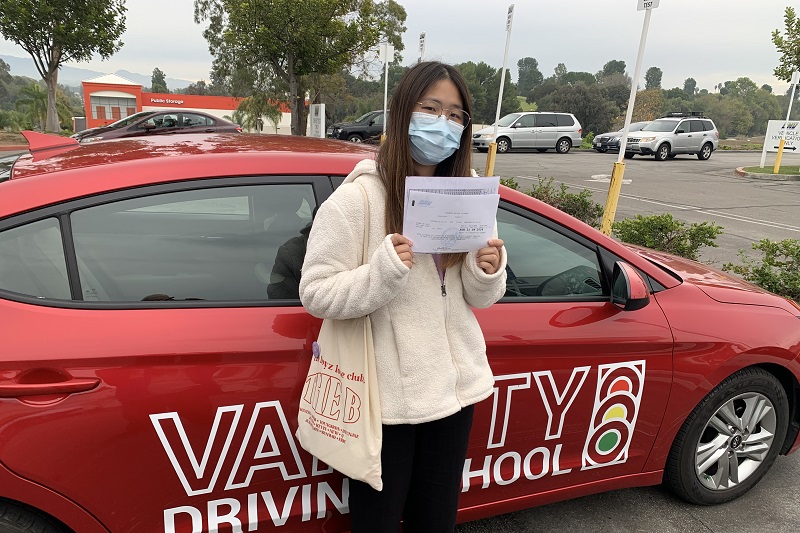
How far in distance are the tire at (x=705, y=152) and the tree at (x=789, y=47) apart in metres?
7.30

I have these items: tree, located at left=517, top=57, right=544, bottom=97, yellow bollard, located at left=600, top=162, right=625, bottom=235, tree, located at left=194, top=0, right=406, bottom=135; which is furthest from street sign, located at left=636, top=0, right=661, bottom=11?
tree, located at left=517, top=57, right=544, bottom=97

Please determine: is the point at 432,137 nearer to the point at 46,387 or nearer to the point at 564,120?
the point at 46,387

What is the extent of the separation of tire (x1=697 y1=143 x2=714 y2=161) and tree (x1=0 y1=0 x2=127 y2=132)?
23.7 meters

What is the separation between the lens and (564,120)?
24953mm

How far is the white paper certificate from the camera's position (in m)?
1.37

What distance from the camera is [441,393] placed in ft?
4.95

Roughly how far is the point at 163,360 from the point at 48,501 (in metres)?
0.47

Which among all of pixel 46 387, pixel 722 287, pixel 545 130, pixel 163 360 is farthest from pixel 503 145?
pixel 46 387

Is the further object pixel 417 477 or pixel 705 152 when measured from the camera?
pixel 705 152

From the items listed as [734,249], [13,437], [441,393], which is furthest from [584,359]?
[734,249]

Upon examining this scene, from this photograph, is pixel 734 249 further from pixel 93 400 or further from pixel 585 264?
pixel 93 400

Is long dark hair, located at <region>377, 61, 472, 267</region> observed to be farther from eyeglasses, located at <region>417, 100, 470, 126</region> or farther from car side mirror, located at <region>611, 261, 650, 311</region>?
car side mirror, located at <region>611, 261, 650, 311</region>

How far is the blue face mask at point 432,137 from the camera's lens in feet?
4.85

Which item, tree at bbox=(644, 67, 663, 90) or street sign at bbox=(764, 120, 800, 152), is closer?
street sign at bbox=(764, 120, 800, 152)
